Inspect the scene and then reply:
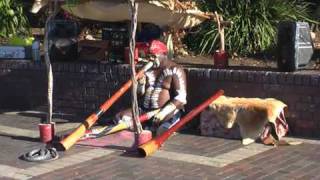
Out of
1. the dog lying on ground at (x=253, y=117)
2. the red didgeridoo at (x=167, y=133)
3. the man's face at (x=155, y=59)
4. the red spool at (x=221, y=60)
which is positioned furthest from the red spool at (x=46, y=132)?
the red spool at (x=221, y=60)

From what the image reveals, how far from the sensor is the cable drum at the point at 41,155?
22.4 ft

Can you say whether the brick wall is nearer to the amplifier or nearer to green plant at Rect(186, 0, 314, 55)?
the amplifier

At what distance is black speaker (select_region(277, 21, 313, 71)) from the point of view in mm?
7973

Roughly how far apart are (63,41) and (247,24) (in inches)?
123

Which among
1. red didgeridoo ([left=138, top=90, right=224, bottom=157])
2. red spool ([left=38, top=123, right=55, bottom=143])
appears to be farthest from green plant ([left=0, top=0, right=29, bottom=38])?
red didgeridoo ([left=138, top=90, right=224, bottom=157])

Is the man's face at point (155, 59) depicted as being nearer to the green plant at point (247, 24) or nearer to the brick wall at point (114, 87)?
the brick wall at point (114, 87)

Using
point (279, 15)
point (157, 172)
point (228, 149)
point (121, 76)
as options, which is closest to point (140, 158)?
point (157, 172)

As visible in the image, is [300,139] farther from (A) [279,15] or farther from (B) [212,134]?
(A) [279,15]

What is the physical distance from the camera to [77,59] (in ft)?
32.6

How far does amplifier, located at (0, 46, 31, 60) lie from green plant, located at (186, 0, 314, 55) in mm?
2704

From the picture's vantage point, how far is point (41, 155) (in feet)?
22.5

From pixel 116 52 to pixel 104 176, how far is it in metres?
3.67

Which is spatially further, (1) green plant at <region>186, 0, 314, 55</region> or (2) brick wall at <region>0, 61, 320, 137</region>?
(1) green plant at <region>186, 0, 314, 55</region>

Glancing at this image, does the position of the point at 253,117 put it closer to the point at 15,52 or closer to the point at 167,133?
the point at 167,133
